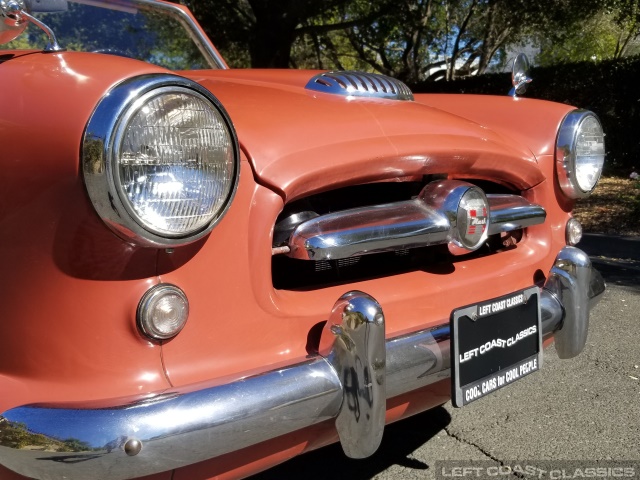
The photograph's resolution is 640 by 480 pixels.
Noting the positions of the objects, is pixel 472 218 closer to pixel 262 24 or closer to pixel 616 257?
pixel 616 257

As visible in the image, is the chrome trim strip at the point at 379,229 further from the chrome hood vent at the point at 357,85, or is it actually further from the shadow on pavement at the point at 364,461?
the shadow on pavement at the point at 364,461

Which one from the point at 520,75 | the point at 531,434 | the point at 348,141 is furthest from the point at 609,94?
the point at 348,141

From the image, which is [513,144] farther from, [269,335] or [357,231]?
[269,335]

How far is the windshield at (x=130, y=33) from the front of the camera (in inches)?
101

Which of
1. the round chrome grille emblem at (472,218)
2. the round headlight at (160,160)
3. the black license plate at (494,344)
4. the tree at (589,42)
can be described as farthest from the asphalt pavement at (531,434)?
the tree at (589,42)

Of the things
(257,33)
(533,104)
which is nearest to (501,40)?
(257,33)

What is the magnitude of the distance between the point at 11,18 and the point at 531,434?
218 centimetres

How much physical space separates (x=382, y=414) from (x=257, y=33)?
11117 millimetres

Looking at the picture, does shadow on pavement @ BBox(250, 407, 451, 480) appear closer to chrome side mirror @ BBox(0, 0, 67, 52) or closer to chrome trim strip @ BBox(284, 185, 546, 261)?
chrome trim strip @ BBox(284, 185, 546, 261)

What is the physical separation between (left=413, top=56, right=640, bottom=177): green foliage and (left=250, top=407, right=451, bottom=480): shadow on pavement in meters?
8.24

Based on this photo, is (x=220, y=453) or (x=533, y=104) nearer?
(x=220, y=453)

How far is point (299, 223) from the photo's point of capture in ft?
5.58

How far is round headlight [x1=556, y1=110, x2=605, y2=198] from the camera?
91.0 inches

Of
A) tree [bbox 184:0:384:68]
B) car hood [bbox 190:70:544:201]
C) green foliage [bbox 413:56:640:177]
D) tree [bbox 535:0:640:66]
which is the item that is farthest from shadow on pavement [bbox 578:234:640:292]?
tree [bbox 535:0:640:66]
